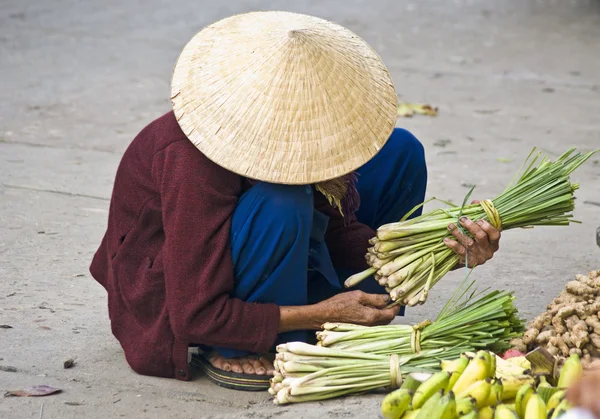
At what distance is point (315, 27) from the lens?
2832 mm

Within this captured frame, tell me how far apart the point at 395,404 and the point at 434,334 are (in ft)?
1.72

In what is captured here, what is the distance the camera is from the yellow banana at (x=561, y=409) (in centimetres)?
217

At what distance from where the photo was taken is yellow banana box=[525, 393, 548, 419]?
2.25 meters

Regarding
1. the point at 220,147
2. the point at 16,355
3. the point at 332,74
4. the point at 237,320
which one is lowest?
the point at 16,355

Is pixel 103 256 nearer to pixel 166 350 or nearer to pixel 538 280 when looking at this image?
pixel 166 350

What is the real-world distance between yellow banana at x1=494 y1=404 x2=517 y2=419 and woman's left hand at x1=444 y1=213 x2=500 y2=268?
659 mm

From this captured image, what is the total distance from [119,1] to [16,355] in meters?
8.20

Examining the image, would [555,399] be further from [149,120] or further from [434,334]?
[149,120]

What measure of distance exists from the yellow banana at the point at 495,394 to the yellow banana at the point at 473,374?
0.15 ft

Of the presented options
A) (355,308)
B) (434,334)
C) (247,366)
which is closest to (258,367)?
(247,366)

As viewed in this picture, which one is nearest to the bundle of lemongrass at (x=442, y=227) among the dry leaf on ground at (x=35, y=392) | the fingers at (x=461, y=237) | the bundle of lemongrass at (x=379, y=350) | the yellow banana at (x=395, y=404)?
the fingers at (x=461, y=237)

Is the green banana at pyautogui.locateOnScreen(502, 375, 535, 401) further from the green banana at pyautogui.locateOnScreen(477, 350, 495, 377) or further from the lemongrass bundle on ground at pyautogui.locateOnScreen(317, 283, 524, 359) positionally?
the lemongrass bundle on ground at pyautogui.locateOnScreen(317, 283, 524, 359)

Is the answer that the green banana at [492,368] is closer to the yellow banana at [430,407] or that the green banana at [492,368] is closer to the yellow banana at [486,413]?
the yellow banana at [486,413]

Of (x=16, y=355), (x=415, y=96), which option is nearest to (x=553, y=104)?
(x=415, y=96)
